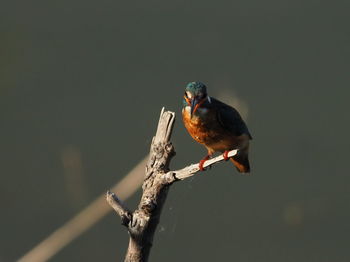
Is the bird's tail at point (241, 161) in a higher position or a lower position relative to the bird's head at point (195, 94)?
lower

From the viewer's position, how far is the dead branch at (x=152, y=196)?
2559 millimetres

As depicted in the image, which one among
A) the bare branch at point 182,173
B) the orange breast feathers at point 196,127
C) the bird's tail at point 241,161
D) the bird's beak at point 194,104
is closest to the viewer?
the bare branch at point 182,173

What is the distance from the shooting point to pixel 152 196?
2.63 metres

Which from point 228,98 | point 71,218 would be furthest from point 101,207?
point 228,98

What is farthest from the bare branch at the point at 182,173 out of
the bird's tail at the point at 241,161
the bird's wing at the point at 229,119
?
the bird's tail at the point at 241,161

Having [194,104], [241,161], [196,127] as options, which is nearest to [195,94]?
[194,104]

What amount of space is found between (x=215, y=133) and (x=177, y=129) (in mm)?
1684

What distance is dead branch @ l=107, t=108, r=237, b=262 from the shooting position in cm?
256

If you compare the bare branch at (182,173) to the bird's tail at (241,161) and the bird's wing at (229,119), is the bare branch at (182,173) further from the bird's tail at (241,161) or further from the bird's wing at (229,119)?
the bird's tail at (241,161)

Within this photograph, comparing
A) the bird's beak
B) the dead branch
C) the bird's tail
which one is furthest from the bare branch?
the bird's tail

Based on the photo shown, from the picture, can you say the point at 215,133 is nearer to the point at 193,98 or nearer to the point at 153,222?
the point at 193,98

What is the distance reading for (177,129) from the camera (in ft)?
15.7

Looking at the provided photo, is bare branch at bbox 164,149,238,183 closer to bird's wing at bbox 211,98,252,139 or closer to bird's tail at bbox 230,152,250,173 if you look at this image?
bird's wing at bbox 211,98,252,139

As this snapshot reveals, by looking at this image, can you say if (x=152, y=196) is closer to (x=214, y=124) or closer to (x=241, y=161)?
(x=214, y=124)
